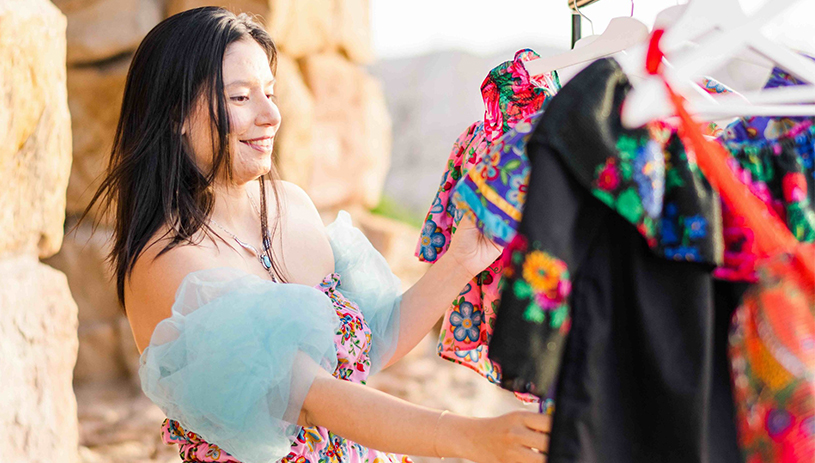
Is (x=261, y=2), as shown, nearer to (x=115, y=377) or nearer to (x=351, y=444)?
(x=115, y=377)

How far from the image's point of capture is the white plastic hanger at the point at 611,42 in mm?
950

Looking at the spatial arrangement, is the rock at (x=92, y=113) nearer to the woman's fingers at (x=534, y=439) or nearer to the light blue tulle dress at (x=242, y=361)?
the light blue tulle dress at (x=242, y=361)

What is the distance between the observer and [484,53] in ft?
31.1

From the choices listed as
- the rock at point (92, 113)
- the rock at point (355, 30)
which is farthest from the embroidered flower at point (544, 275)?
the rock at point (355, 30)

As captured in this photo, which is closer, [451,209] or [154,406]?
[451,209]

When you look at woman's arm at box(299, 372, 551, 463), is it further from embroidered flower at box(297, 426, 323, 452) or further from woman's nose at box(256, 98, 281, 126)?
woman's nose at box(256, 98, 281, 126)

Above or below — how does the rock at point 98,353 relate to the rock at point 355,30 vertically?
below

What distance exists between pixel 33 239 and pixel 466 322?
105 cm

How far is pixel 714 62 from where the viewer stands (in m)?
0.77

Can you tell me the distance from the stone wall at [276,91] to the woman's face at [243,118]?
1.77 metres

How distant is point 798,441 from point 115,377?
3520mm

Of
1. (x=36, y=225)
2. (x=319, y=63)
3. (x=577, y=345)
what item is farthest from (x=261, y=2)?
(x=577, y=345)

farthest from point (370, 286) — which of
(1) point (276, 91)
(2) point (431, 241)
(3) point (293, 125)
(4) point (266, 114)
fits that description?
(3) point (293, 125)

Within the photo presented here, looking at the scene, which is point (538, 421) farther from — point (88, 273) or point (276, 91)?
point (88, 273)
